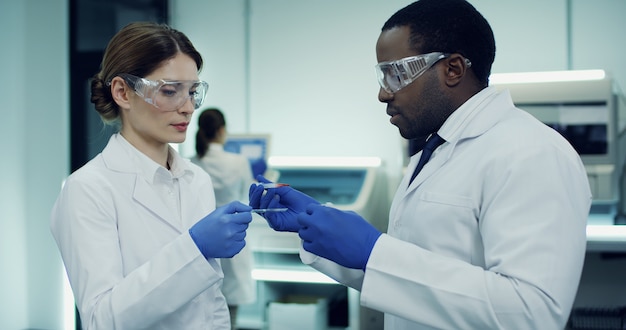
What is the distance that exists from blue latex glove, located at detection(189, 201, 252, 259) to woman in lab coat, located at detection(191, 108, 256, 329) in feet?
6.16

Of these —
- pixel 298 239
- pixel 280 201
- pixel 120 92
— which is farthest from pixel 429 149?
pixel 298 239

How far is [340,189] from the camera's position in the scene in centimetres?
348

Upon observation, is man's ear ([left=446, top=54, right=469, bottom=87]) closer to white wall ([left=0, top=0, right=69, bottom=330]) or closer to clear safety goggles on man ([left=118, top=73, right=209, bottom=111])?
clear safety goggles on man ([left=118, top=73, right=209, bottom=111])

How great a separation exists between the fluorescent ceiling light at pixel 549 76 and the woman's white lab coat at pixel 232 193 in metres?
1.43

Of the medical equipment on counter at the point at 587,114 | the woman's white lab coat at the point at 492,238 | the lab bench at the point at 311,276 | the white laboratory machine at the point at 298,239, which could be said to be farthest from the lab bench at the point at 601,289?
the woman's white lab coat at the point at 492,238

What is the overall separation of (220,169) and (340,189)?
70 centimetres

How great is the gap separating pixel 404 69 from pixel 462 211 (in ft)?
1.00

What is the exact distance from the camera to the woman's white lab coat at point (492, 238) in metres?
0.98

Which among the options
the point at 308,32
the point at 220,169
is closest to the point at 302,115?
the point at 308,32

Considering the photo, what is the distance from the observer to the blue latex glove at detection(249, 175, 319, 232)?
1.41 metres

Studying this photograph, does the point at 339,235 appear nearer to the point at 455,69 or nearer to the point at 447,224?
the point at 447,224

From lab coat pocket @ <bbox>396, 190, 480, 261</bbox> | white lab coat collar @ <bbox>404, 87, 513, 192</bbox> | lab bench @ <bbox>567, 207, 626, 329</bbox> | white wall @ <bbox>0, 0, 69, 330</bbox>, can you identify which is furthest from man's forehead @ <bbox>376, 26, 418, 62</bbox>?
white wall @ <bbox>0, 0, 69, 330</bbox>

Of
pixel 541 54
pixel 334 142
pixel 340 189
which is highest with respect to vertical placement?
pixel 541 54

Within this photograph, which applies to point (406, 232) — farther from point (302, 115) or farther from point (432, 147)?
point (302, 115)
